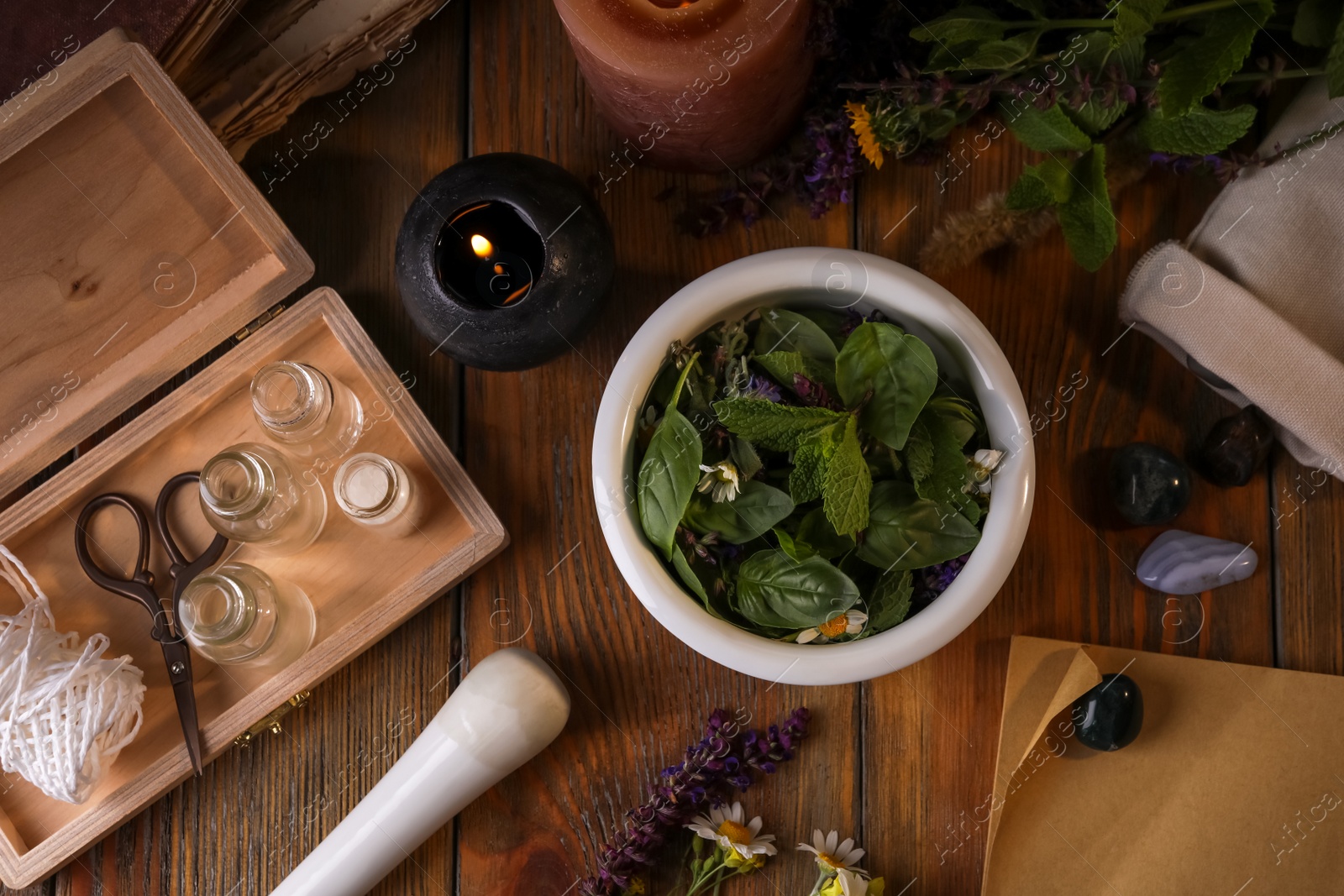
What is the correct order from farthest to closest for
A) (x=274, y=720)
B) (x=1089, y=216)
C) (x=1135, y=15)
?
(x=274, y=720) < (x=1089, y=216) < (x=1135, y=15)

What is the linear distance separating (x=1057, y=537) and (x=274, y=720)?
2.21 feet

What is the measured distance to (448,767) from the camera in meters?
0.78

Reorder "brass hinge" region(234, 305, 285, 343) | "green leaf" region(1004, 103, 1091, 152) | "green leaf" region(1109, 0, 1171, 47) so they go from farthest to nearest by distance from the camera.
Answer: "brass hinge" region(234, 305, 285, 343) → "green leaf" region(1004, 103, 1091, 152) → "green leaf" region(1109, 0, 1171, 47)

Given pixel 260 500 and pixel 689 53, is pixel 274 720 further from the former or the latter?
pixel 689 53

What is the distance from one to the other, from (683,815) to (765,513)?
12.0 inches

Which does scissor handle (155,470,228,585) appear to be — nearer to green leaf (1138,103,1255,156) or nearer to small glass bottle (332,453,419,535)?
small glass bottle (332,453,419,535)

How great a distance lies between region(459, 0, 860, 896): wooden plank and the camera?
833mm

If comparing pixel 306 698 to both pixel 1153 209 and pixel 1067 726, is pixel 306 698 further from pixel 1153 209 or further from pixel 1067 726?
pixel 1153 209

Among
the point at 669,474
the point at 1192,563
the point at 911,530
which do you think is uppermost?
the point at 669,474

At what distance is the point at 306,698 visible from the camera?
847 mm

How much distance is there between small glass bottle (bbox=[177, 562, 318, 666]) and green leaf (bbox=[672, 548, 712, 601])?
32 cm

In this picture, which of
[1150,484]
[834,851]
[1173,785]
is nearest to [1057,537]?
[1150,484]

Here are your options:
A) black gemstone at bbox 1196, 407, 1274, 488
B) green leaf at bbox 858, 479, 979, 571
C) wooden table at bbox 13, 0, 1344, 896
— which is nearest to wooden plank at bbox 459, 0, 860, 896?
wooden table at bbox 13, 0, 1344, 896

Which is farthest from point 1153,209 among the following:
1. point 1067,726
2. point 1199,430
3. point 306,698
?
point 306,698
